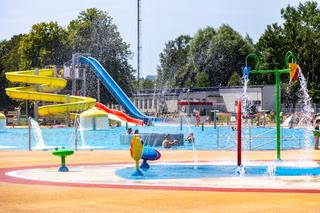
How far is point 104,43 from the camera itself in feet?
302

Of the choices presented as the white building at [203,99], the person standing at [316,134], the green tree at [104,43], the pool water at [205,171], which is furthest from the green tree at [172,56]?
the pool water at [205,171]

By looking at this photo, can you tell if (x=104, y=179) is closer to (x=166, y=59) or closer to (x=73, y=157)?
(x=73, y=157)

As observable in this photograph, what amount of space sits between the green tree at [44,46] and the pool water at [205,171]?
7135 cm

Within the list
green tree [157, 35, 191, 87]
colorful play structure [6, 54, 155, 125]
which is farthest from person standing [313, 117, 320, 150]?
green tree [157, 35, 191, 87]

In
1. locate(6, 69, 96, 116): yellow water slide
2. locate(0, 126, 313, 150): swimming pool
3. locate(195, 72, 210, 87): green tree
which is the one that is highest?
locate(195, 72, 210, 87): green tree

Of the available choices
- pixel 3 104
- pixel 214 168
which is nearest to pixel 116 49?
pixel 3 104

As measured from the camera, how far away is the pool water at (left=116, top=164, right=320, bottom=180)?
18.1 m

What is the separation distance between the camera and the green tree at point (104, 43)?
9088cm

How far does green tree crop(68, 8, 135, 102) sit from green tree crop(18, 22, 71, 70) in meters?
1.73

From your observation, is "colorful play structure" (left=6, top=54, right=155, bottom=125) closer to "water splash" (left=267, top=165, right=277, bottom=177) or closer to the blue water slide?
the blue water slide

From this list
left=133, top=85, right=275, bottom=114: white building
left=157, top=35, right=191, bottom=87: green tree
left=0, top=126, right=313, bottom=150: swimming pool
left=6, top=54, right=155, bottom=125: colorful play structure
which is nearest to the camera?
left=0, top=126, right=313, bottom=150: swimming pool

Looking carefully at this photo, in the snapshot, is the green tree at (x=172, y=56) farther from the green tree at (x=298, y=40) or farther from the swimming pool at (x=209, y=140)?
the swimming pool at (x=209, y=140)

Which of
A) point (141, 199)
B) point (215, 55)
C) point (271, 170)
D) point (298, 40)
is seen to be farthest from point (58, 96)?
point (141, 199)

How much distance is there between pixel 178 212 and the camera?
1112 centimetres
